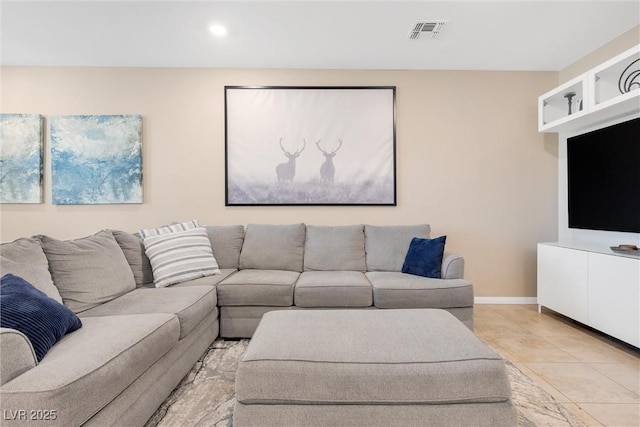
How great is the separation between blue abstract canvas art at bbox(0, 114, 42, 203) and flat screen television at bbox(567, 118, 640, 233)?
5450mm

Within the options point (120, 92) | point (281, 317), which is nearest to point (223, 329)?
point (281, 317)

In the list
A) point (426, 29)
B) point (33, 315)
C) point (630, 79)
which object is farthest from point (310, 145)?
point (630, 79)

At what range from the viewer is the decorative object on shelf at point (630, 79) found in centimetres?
244

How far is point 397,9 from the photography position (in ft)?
7.91

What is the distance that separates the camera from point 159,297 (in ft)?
6.68

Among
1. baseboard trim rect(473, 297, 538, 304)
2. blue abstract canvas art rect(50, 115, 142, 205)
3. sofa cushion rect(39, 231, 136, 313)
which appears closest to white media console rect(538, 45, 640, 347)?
baseboard trim rect(473, 297, 538, 304)

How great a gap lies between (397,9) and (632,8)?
70.9 inches

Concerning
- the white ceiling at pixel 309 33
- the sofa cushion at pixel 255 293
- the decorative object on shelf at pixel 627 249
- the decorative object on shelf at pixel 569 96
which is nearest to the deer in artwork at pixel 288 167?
the white ceiling at pixel 309 33

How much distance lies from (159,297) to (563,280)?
10.9ft

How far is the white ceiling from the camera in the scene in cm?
240

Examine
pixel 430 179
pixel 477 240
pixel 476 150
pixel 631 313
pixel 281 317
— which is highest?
pixel 476 150

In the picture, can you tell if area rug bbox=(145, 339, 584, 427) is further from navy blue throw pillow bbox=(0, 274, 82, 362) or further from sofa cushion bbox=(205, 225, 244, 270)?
sofa cushion bbox=(205, 225, 244, 270)

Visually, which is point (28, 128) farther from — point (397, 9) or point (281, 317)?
point (397, 9)

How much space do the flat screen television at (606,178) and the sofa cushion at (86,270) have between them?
3853 mm
